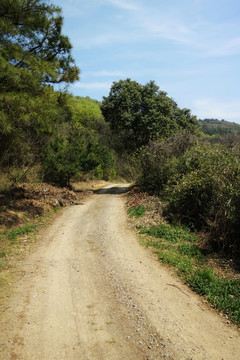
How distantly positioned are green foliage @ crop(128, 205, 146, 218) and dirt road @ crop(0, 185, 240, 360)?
361 cm

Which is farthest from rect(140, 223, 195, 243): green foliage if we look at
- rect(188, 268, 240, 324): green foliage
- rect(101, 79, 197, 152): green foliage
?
rect(101, 79, 197, 152): green foliage

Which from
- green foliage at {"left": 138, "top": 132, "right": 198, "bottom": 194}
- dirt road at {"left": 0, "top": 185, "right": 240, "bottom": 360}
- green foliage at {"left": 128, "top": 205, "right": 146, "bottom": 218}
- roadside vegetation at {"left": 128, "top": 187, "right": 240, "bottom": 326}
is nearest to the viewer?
dirt road at {"left": 0, "top": 185, "right": 240, "bottom": 360}

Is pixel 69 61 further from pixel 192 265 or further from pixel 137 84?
pixel 192 265

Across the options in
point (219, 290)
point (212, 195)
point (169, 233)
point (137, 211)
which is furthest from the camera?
point (137, 211)

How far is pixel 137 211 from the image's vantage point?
1109 cm

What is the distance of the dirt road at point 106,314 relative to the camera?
350 centimetres

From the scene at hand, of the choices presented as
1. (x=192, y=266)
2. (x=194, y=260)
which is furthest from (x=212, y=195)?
(x=192, y=266)

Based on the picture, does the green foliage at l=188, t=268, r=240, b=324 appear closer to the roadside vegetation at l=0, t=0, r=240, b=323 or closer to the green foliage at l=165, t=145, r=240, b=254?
the roadside vegetation at l=0, t=0, r=240, b=323

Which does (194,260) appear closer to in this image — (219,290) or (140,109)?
(219,290)

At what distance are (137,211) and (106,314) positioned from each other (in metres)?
6.95

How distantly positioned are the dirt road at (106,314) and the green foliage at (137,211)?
3.61 metres

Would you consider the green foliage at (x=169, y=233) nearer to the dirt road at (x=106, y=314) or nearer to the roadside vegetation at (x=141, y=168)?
the roadside vegetation at (x=141, y=168)

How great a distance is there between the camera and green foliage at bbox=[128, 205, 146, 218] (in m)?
10.7

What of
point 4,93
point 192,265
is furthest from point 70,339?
point 4,93
